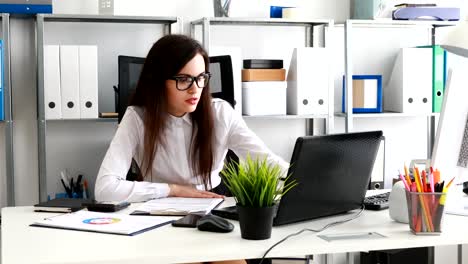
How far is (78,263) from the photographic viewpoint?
1.36 m

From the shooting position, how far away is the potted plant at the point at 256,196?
155 centimetres

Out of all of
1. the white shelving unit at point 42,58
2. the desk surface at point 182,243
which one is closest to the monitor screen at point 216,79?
the white shelving unit at point 42,58

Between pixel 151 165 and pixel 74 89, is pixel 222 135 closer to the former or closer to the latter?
pixel 151 165

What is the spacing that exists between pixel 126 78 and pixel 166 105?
632 millimetres

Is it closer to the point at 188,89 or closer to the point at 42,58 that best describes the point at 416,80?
the point at 188,89

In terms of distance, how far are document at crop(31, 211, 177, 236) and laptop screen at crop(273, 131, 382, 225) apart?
0.33m

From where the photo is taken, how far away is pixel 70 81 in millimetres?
3256

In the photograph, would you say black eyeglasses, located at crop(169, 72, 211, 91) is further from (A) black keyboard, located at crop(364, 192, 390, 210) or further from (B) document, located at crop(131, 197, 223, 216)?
(A) black keyboard, located at crop(364, 192, 390, 210)

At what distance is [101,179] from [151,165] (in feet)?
0.90

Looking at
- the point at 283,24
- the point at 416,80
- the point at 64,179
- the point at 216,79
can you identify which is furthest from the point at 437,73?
the point at 64,179

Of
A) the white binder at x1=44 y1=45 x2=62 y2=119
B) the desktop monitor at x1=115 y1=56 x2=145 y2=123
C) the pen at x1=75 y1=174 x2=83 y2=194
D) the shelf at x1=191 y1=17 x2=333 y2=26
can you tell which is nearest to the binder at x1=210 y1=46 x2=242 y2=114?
the shelf at x1=191 y1=17 x2=333 y2=26

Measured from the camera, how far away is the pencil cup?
1.62 m

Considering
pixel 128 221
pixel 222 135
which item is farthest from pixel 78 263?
pixel 222 135

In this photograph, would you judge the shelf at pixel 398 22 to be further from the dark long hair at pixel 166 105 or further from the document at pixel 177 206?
the document at pixel 177 206
